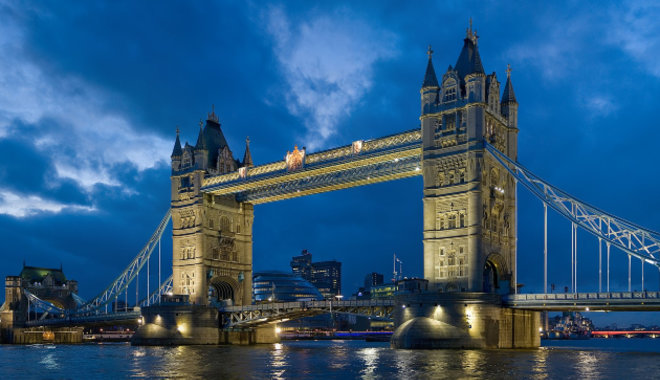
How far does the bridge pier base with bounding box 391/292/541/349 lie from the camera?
63375mm

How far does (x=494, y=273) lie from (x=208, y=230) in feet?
121

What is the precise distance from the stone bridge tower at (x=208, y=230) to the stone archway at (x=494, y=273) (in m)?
34.3

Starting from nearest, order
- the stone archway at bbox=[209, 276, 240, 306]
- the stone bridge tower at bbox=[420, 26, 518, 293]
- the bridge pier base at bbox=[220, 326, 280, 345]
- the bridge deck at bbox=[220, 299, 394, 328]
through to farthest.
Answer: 1. the stone bridge tower at bbox=[420, 26, 518, 293]
2. the bridge deck at bbox=[220, 299, 394, 328]
3. the bridge pier base at bbox=[220, 326, 280, 345]
4. the stone archway at bbox=[209, 276, 240, 306]

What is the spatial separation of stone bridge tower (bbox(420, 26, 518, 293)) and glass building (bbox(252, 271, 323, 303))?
10364 centimetres

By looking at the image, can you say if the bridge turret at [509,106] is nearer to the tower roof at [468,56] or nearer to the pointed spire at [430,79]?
the tower roof at [468,56]

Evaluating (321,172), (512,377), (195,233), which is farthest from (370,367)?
(195,233)

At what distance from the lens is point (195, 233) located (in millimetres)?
91375

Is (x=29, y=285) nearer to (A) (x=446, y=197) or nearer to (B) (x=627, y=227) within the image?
(A) (x=446, y=197)

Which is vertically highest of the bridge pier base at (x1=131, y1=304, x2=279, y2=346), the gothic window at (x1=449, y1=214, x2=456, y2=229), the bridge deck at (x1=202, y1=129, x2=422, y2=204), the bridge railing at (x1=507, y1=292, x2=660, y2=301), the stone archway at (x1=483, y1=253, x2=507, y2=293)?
the bridge deck at (x1=202, y1=129, x2=422, y2=204)

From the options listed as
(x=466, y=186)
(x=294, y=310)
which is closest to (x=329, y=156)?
(x=294, y=310)

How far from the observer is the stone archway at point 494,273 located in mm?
70062

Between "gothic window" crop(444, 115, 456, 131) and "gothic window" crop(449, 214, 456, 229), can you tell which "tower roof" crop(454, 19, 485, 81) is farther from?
"gothic window" crop(449, 214, 456, 229)

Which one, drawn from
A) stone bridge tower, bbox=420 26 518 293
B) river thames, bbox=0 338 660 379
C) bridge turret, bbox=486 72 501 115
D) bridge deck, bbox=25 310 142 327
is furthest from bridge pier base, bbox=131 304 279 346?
bridge turret, bbox=486 72 501 115

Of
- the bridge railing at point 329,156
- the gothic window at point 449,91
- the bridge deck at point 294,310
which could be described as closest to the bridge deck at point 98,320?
the bridge deck at point 294,310
